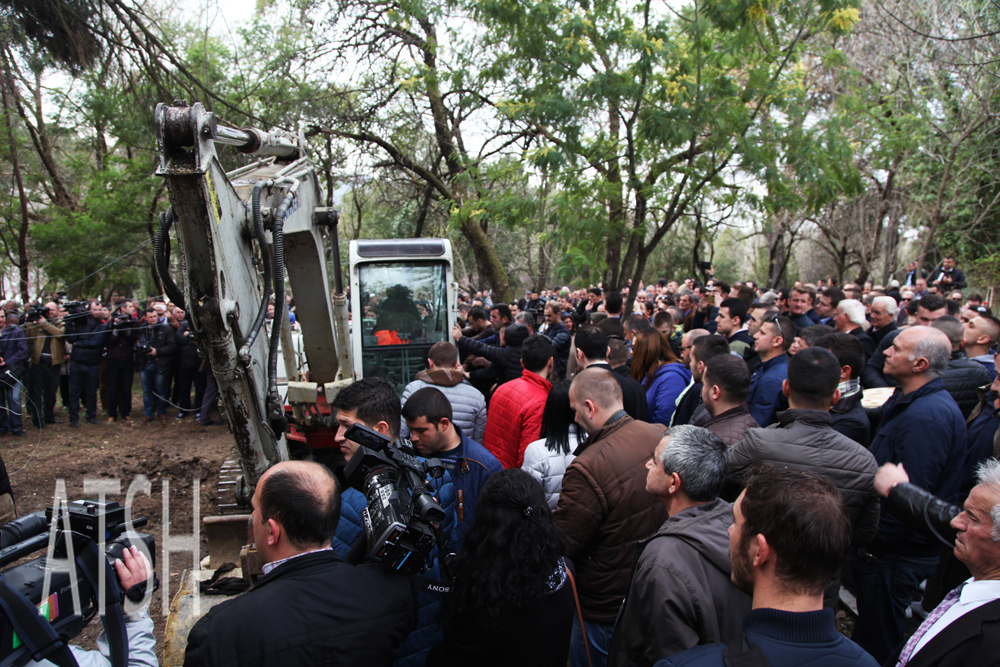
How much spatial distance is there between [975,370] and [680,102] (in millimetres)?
3552

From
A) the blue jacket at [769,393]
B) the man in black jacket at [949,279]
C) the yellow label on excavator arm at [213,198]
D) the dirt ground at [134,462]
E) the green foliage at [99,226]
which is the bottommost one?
the dirt ground at [134,462]

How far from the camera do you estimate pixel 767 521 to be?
1757 mm

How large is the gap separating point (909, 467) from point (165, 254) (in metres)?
4.20

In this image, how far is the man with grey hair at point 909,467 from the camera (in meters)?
3.23

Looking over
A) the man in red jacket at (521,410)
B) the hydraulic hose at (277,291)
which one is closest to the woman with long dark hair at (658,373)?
the man in red jacket at (521,410)

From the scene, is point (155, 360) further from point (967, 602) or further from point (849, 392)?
point (967, 602)

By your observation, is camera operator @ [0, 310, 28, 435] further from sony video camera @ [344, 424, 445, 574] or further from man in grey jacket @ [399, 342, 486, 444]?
sony video camera @ [344, 424, 445, 574]

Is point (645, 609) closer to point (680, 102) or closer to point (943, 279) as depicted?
point (680, 102)

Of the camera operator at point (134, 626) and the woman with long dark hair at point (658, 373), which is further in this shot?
the woman with long dark hair at point (658, 373)

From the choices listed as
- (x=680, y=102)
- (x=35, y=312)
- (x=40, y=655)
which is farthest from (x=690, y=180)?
(x=35, y=312)

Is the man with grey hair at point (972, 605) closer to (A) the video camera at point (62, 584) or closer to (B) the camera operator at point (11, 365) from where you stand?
(A) the video camera at point (62, 584)

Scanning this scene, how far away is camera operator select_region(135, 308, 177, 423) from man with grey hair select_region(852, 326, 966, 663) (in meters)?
10.4

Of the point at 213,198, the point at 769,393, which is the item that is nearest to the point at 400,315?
the point at 213,198

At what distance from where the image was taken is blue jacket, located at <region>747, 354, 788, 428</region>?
454 centimetres
